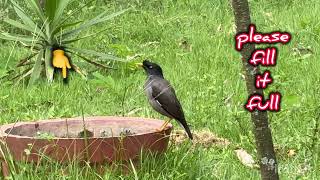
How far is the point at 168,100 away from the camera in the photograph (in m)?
4.06

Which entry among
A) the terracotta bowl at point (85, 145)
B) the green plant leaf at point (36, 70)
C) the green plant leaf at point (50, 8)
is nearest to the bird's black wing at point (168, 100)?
the terracotta bowl at point (85, 145)

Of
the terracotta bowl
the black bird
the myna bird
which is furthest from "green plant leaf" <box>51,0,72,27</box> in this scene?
the terracotta bowl

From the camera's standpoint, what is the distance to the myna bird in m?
6.60

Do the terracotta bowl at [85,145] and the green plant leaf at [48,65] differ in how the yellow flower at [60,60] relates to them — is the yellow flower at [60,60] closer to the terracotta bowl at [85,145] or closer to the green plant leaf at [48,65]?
the green plant leaf at [48,65]

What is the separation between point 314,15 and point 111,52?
223cm

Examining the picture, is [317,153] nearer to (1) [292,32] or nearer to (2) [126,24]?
(1) [292,32]

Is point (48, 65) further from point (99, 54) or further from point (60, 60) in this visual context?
point (99, 54)

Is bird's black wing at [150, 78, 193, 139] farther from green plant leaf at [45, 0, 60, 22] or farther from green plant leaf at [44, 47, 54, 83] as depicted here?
green plant leaf at [45, 0, 60, 22]

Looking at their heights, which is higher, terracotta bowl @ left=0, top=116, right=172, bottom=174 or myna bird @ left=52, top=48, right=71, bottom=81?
myna bird @ left=52, top=48, right=71, bottom=81

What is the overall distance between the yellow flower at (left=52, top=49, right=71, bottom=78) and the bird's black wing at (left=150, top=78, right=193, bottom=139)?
7.97 feet

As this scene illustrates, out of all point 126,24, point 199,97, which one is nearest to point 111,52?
point 126,24

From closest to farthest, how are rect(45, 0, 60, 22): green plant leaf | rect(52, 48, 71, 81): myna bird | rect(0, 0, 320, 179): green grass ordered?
rect(0, 0, 320, 179): green grass, rect(52, 48, 71, 81): myna bird, rect(45, 0, 60, 22): green plant leaf

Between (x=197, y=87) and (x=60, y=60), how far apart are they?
4.94ft

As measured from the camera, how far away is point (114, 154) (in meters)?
3.60
